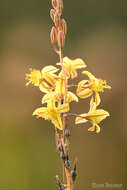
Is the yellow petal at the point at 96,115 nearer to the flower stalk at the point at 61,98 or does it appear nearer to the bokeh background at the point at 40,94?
the flower stalk at the point at 61,98

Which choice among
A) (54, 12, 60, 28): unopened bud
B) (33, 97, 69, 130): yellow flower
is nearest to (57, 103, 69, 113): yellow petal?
(33, 97, 69, 130): yellow flower

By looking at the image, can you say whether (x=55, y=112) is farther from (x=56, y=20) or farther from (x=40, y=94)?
(x=40, y=94)

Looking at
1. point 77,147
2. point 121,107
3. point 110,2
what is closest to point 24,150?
point 77,147

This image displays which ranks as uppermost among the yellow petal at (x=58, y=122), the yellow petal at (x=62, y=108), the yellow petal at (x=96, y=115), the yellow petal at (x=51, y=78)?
the yellow petal at (x=51, y=78)

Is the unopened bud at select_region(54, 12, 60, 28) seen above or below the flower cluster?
above

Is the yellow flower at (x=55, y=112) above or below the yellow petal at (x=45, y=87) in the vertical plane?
below

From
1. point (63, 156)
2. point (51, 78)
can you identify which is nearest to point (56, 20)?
point (51, 78)

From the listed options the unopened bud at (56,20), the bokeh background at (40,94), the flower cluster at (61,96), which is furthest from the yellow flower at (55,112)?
the bokeh background at (40,94)

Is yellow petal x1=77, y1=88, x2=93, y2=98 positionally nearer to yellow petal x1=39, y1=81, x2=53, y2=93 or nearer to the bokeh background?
yellow petal x1=39, y1=81, x2=53, y2=93
